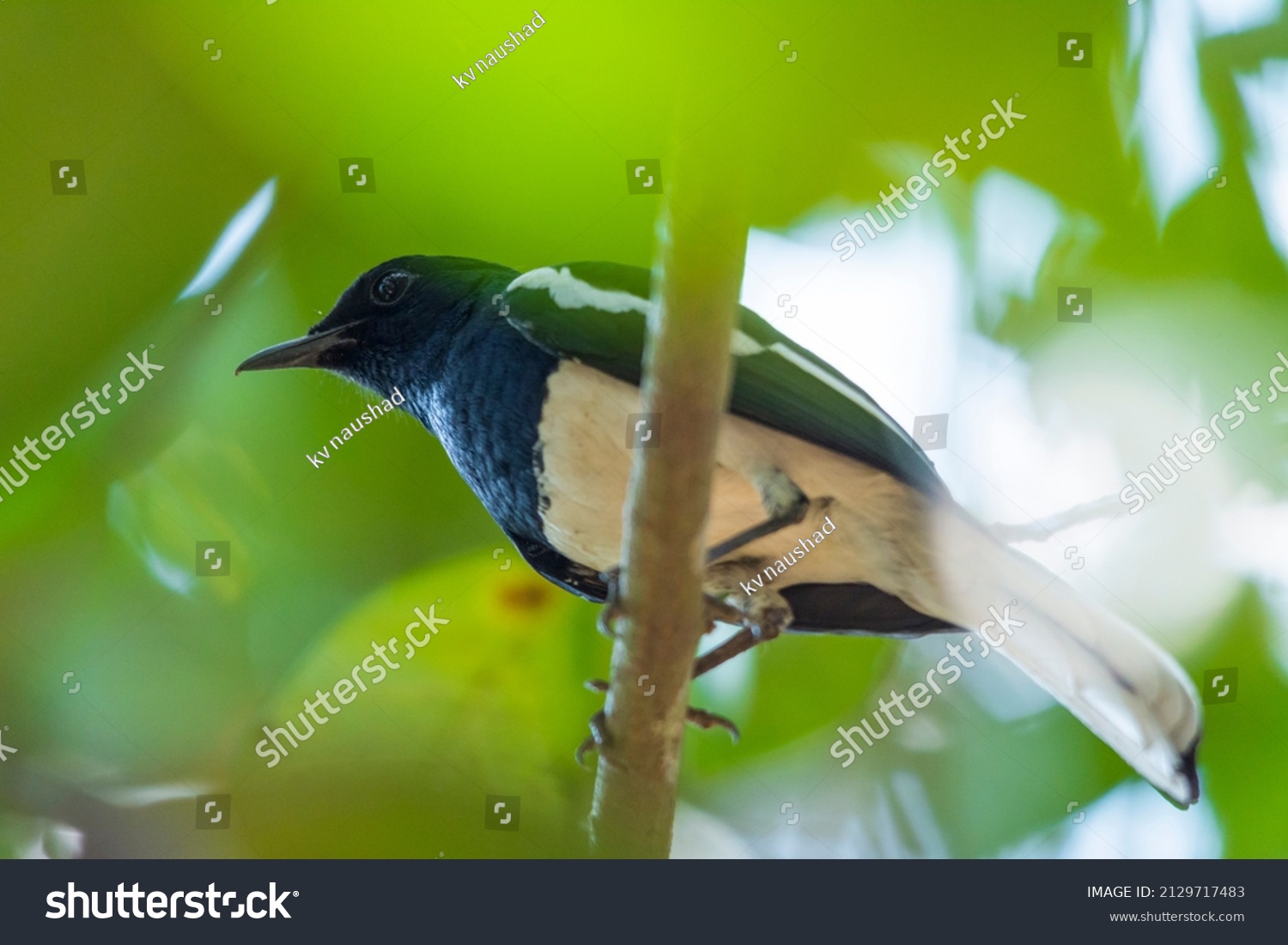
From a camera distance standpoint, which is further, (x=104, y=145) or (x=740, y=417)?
(x=104, y=145)

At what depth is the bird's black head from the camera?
7.14 feet

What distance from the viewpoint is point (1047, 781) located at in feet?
7.80

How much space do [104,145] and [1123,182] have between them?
209cm

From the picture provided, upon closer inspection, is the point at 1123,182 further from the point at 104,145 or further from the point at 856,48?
the point at 104,145

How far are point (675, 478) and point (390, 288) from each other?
0.99 m

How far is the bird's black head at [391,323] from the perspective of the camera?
2178 millimetres

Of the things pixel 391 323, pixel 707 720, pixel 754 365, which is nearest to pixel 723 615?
pixel 707 720

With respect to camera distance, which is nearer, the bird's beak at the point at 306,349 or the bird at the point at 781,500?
the bird at the point at 781,500

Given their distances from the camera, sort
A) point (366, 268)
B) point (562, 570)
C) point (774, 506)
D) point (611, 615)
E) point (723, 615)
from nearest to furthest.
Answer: point (611, 615)
point (774, 506)
point (723, 615)
point (562, 570)
point (366, 268)

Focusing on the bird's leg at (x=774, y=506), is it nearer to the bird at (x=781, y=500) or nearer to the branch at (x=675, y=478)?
the bird at (x=781, y=500)

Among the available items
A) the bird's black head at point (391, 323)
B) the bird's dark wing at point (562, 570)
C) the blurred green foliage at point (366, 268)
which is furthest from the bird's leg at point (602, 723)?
the bird's black head at point (391, 323)

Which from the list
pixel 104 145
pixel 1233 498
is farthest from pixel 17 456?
pixel 1233 498

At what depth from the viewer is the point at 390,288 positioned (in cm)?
224

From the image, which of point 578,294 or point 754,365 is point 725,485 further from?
point 578,294
